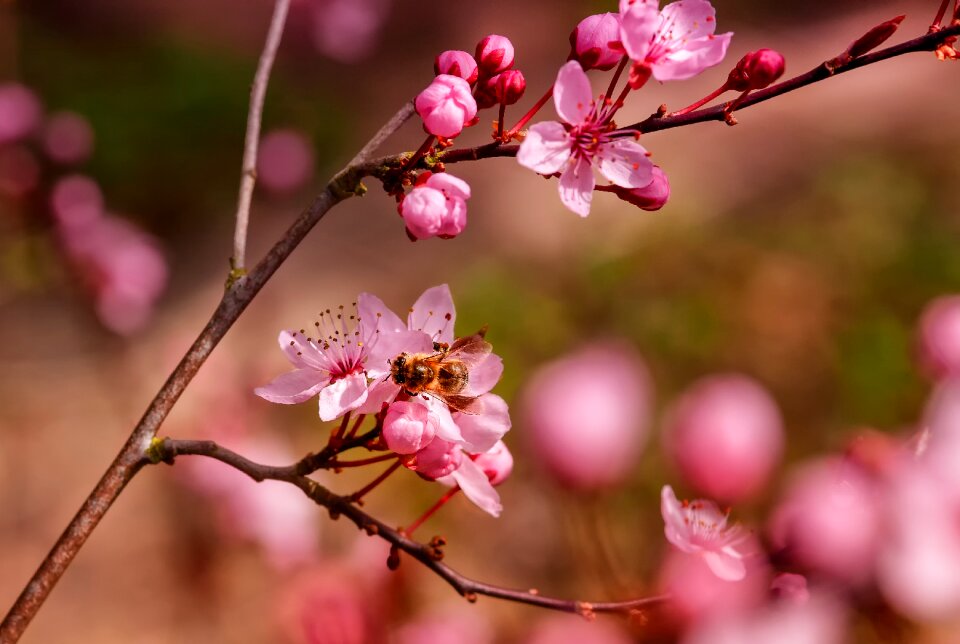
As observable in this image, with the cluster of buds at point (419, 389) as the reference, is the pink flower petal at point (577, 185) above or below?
above

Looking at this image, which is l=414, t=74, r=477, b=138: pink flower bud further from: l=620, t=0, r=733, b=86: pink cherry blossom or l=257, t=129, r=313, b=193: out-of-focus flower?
l=257, t=129, r=313, b=193: out-of-focus flower

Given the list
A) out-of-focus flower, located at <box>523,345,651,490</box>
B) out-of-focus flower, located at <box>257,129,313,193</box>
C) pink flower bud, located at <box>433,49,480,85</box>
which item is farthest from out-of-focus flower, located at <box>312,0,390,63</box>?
out-of-focus flower, located at <box>523,345,651,490</box>

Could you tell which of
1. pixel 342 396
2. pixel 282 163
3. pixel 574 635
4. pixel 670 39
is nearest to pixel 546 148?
pixel 670 39

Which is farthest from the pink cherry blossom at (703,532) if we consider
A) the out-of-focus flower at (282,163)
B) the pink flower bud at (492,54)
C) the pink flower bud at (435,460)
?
the out-of-focus flower at (282,163)

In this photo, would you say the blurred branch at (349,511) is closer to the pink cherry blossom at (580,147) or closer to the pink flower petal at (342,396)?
the pink flower petal at (342,396)

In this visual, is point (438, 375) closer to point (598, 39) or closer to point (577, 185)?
point (577, 185)

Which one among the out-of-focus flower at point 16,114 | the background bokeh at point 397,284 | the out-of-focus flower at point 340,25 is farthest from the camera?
the out-of-focus flower at point 340,25

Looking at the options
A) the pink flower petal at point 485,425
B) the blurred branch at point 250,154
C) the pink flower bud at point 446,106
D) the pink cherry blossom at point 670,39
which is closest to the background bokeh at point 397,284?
the pink flower petal at point 485,425

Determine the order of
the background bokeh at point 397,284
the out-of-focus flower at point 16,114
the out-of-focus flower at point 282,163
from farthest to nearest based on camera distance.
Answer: the out-of-focus flower at point 282,163
the background bokeh at point 397,284
the out-of-focus flower at point 16,114

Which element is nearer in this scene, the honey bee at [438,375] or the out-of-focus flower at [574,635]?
the out-of-focus flower at [574,635]
